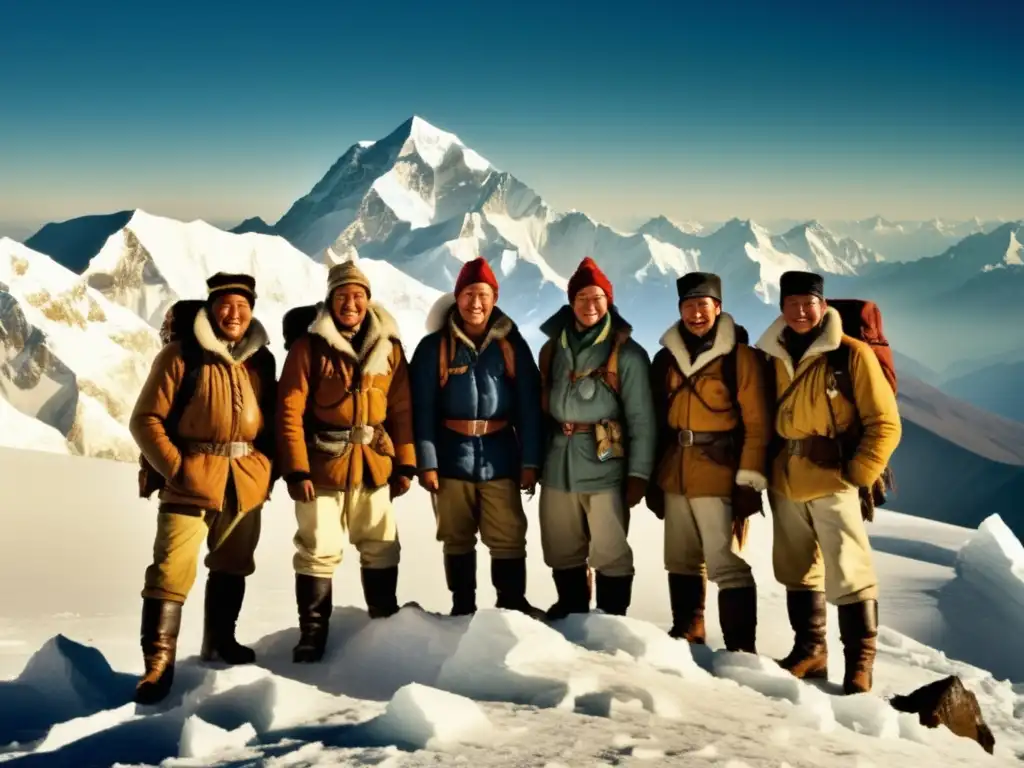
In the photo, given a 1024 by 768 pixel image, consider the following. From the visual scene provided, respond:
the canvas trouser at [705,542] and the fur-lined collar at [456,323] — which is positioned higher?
the fur-lined collar at [456,323]

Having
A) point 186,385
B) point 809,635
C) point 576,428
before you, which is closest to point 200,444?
point 186,385

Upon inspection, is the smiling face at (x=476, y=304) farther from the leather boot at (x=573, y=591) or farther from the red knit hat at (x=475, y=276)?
the leather boot at (x=573, y=591)

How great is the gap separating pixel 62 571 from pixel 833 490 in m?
7.56

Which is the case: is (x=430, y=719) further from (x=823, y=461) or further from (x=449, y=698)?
(x=823, y=461)

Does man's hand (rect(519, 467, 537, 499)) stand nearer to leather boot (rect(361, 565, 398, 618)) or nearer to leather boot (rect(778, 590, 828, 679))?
leather boot (rect(361, 565, 398, 618))

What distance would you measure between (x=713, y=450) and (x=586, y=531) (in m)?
1.03

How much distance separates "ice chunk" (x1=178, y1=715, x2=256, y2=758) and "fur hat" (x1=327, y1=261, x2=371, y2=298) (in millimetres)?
2656

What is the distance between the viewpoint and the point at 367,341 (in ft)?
18.0

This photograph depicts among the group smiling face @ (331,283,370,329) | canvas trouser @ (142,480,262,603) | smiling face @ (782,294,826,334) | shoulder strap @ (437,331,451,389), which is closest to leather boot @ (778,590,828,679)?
smiling face @ (782,294,826,334)

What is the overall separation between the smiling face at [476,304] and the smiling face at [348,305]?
25.8 inches

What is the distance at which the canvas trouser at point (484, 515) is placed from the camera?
5910 millimetres

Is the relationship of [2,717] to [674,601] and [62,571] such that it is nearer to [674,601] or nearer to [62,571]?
[674,601]

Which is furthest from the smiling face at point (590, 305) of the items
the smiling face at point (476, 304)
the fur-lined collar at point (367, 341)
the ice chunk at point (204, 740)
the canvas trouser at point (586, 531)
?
A: the ice chunk at point (204, 740)

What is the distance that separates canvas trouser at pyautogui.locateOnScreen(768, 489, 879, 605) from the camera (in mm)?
5367
